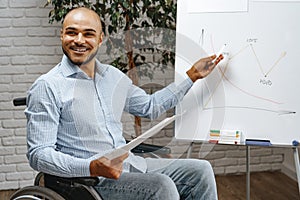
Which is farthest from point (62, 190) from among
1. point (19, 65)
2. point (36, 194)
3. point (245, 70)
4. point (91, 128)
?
point (19, 65)

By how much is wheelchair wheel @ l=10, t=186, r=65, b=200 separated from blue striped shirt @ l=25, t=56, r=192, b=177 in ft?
0.28

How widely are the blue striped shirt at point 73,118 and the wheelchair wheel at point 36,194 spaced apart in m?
0.09

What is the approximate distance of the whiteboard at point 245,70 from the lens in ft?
7.07

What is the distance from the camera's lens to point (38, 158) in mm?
1735

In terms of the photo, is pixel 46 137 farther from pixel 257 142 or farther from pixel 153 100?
pixel 257 142

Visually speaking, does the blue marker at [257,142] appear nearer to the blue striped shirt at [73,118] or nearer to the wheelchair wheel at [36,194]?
the blue striped shirt at [73,118]

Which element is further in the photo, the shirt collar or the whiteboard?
the whiteboard

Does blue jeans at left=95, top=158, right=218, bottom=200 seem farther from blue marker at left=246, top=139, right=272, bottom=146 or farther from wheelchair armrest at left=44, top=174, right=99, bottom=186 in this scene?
blue marker at left=246, top=139, right=272, bottom=146

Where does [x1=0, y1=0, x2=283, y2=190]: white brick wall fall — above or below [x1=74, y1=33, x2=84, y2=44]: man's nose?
below

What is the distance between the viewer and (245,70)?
7.17ft

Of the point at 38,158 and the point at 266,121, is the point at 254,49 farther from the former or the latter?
the point at 38,158

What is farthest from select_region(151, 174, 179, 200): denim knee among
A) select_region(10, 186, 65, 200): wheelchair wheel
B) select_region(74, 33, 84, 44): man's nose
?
select_region(74, 33, 84, 44): man's nose

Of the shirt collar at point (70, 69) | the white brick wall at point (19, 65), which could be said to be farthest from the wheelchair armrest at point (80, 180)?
the white brick wall at point (19, 65)

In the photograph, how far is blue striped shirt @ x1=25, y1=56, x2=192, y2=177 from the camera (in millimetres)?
1740
